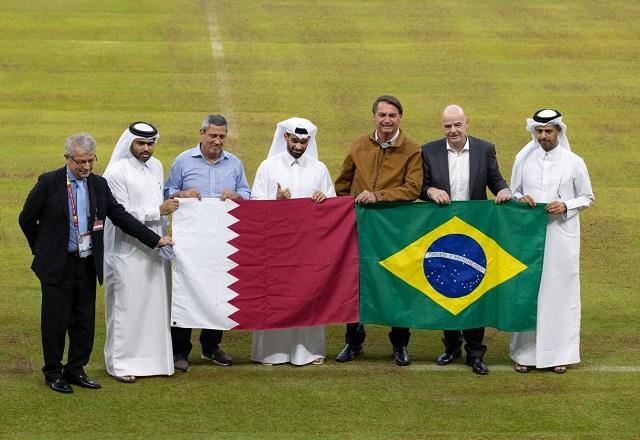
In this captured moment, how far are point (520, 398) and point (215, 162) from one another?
3381 millimetres

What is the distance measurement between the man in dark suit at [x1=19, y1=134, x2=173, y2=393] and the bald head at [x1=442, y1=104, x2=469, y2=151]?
2.81 meters

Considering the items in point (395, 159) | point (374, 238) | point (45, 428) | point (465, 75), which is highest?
point (465, 75)

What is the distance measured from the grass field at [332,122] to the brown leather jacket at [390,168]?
1593mm

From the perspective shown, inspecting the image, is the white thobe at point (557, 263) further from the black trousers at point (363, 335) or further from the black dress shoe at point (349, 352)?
the black dress shoe at point (349, 352)

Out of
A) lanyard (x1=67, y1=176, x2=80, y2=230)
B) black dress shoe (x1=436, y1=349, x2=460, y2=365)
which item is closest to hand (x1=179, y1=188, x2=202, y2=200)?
lanyard (x1=67, y1=176, x2=80, y2=230)

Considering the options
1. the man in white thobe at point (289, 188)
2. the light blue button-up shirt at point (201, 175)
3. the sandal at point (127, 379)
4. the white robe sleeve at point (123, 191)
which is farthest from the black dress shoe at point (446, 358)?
the white robe sleeve at point (123, 191)

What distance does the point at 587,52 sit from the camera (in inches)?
1001

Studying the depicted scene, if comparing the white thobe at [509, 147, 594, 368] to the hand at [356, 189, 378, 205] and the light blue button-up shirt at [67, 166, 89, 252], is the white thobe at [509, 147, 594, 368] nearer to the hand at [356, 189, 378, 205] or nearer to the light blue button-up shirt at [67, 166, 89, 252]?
the hand at [356, 189, 378, 205]

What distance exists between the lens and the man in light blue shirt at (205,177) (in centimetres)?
1157

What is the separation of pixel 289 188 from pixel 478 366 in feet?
7.60

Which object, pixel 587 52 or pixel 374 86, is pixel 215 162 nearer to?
pixel 374 86

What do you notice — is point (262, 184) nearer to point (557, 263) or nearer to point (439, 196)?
point (439, 196)

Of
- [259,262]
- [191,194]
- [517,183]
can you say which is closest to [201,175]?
[191,194]

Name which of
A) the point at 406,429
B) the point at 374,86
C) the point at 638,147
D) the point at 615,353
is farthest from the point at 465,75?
the point at 406,429
